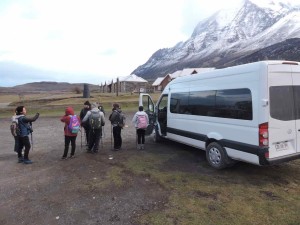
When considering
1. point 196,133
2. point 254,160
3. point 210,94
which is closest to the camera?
point 254,160

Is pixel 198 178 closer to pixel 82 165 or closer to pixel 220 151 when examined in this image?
pixel 220 151

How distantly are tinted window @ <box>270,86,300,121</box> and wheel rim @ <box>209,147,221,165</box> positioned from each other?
6.18 feet

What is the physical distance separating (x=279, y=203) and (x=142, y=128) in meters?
5.72

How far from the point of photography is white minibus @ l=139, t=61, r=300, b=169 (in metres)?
6.56

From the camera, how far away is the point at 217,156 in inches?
313

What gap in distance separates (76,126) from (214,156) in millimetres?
4421

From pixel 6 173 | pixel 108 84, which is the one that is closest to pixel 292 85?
pixel 6 173

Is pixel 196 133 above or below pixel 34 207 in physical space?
above

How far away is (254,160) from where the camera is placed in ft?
22.2

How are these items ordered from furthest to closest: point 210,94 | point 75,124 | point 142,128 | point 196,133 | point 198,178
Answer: point 142,128, point 75,124, point 196,133, point 210,94, point 198,178

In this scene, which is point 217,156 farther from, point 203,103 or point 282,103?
point 282,103

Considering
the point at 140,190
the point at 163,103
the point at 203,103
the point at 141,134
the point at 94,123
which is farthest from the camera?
the point at 163,103

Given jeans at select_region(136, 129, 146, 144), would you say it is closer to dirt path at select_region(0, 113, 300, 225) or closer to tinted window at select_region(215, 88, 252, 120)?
dirt path at select_region(0, 113, 300, 225)

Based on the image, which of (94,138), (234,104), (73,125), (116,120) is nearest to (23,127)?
(73,125)
